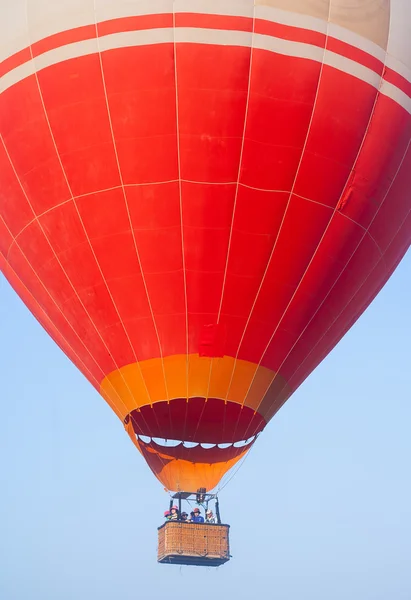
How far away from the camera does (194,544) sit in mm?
14422

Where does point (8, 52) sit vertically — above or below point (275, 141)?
above

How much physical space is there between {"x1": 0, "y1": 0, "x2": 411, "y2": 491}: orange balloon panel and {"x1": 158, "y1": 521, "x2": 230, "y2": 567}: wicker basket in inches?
23.8

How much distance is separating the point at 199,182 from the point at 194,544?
405 cm

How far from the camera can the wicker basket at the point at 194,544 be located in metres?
14.4

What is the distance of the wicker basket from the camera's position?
14.4 meters

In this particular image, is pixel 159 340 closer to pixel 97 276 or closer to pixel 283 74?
pixel 97 276

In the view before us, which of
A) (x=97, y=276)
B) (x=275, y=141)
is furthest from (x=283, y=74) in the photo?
(x=97, y=276)

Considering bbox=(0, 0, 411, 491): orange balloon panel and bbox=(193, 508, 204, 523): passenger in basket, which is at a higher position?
bbox=(0, 0, 411, 491): orange balloon panel

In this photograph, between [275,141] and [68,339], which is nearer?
[275,141]

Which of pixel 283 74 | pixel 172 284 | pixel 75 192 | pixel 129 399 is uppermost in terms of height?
pixel 283 74

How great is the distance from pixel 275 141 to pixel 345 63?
111 centimetres

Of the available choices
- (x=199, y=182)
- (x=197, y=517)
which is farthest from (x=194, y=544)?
(x=199, y=182)

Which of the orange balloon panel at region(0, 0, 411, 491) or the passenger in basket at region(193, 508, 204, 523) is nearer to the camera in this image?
the orange balloon panel at region(0, 0, 411, 491)

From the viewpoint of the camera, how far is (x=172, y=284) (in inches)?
546
